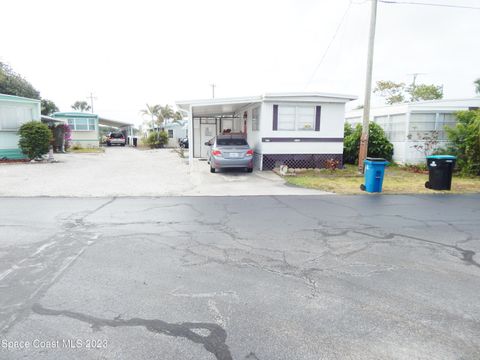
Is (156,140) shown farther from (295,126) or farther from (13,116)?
(295,126)

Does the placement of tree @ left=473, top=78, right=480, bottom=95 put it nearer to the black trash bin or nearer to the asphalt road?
the black trash bin

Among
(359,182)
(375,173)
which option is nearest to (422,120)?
(359,182)

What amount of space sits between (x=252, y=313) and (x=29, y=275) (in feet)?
9.03

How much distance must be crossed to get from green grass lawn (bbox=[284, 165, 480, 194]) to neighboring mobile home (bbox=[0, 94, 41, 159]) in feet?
49.7

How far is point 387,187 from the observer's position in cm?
1032

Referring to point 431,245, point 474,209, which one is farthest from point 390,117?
point 431,245

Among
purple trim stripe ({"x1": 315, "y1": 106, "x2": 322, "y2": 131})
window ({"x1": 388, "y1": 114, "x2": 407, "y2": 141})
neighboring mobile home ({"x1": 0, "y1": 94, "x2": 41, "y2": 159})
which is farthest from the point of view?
neighboring mobile home ({"x1": 0, "y1": 94, "x2": 41, "y2": 159})

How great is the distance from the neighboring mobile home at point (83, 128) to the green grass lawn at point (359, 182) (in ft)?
79.7

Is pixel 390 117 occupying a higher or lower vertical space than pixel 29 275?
higher

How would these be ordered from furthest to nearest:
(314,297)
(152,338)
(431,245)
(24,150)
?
(24,150)
(431,245)
(314,297)
(152,338)

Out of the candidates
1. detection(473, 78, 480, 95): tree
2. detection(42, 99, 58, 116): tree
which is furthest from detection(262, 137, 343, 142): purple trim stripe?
detection(42, 99, 58, 116): tree

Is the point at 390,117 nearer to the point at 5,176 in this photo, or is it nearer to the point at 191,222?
the point at 191,222

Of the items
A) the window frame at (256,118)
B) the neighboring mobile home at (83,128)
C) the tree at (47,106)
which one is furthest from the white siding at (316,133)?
the tree at (47,106)

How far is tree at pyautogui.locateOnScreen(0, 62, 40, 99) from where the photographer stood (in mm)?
31078
